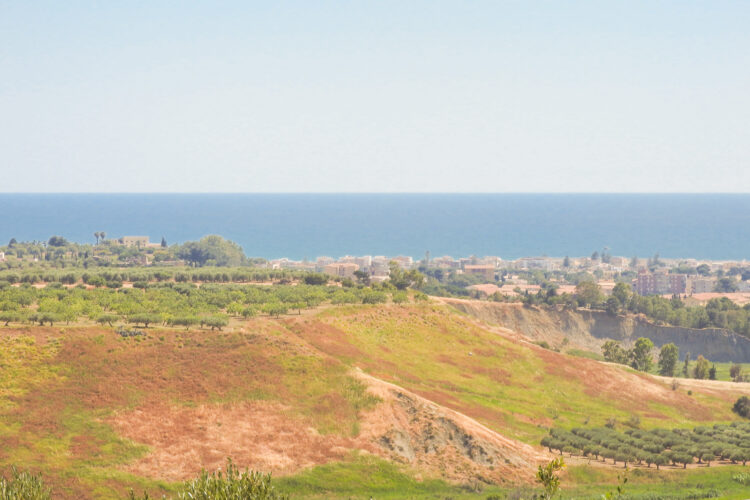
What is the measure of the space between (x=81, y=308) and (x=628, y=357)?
8988 cm

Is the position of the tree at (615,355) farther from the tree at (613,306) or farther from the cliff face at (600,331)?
the tree at (613,306)

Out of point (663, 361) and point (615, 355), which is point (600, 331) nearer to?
point (615, 355)

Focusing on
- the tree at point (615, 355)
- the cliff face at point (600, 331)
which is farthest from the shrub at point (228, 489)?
the cliff face at point (600, 331)

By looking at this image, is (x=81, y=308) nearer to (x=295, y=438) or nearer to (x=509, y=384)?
(x=295, y=438)

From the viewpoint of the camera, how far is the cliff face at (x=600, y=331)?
151 meters

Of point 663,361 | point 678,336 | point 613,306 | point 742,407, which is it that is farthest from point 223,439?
point 678,336

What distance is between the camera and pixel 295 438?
54438 mm

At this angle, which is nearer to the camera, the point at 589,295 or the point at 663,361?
the point at 663,361

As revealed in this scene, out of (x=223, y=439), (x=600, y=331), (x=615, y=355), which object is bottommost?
(x=600, y=331)

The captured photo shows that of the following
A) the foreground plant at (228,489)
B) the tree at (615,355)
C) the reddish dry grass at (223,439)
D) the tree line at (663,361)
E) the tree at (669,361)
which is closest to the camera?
the foreground plant at (228,489)

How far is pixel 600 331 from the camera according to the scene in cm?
16225

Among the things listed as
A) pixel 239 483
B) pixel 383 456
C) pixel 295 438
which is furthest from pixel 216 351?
pixel 239 483

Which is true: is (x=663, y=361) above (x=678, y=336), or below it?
above

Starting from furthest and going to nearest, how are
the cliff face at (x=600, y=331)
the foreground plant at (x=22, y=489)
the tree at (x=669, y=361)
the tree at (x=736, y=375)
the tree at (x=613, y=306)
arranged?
the tree at (x=613, y=306) < the cliff face at (x=600, y=331) < the tree at (x=669, y=361) < the tree at (x=736, y=375) < the foreground plant at (x=22, y=489)
